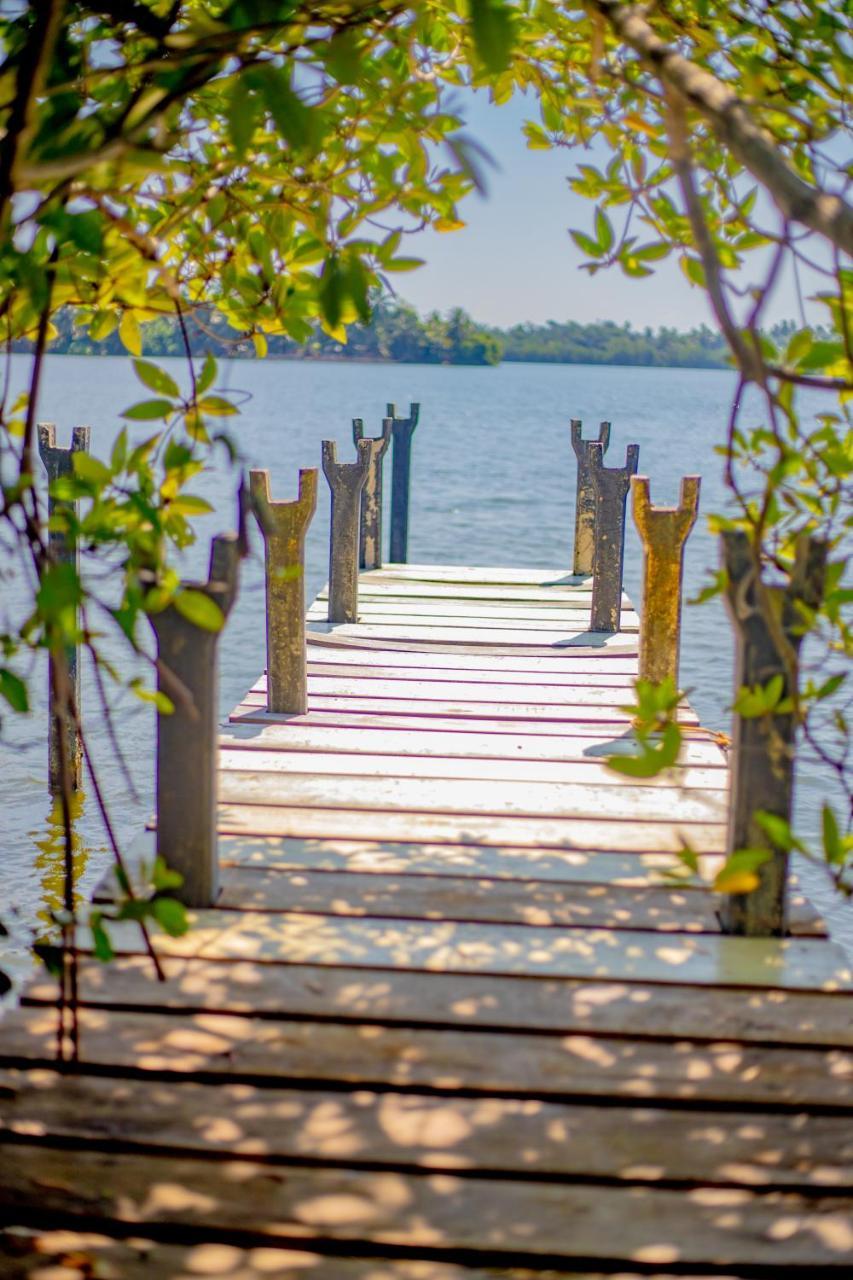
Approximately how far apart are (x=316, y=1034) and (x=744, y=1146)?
0.91 meters

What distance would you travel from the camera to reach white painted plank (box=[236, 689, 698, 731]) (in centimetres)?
577

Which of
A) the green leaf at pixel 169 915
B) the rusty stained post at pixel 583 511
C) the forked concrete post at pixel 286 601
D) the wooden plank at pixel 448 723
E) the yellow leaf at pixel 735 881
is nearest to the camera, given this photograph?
the yellow leaf at pixel 735 881

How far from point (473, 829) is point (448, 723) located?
1508 millimetres

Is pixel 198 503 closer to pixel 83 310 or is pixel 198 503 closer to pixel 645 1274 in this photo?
pixel 83 310

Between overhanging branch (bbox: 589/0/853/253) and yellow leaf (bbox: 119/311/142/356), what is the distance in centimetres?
164

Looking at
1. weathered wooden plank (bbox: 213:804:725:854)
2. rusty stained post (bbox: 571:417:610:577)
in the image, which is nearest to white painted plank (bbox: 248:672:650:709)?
weathered wooden plank (bbox: 213:804:725:854)

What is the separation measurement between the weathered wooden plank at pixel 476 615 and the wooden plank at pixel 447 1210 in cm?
559

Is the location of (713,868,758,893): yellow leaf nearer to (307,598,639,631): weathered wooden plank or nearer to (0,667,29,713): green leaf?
(0,667,29,713): green leaf

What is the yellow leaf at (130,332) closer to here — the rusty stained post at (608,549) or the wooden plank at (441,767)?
the wooden plank at (441,767)

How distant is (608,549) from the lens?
7801 millimetres

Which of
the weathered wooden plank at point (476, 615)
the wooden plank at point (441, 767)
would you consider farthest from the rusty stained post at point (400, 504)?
the wooden plank at point (441, 767)

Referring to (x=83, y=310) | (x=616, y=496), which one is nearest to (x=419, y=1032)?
(x=83, y=310)

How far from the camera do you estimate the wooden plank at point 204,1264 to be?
84.5 inches

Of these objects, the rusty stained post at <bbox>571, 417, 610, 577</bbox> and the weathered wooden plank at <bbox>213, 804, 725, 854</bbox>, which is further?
the rusty stained post at <bbox>571, 417, 610, 577</bbox>
